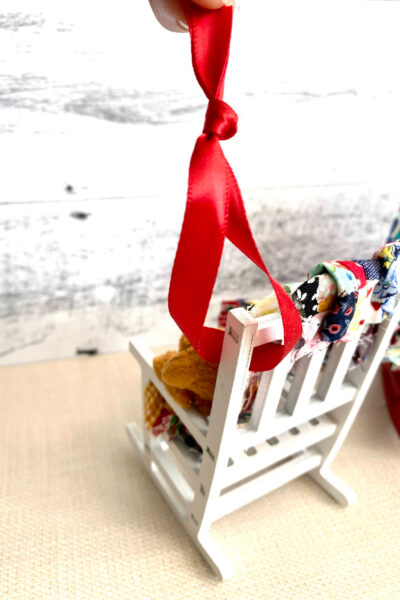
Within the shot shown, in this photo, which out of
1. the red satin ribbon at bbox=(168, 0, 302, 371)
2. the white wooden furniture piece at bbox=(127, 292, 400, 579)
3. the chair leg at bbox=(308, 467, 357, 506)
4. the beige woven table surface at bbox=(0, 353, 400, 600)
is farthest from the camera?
the chair leg at bbox=(308, 467, 357, 506)

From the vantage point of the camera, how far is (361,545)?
118 cm

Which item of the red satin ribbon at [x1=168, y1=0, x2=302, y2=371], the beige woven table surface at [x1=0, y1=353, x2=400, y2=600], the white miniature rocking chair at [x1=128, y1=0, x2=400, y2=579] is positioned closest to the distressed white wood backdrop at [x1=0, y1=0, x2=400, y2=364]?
the beige woven table surface at [x1=0, y1=353, x2=400, y2=600]

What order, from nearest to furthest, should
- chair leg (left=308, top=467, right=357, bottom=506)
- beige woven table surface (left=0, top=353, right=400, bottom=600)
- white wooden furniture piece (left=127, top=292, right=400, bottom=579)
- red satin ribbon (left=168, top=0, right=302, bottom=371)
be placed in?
red satin ribbon (left=168, top=0, right=302, bottom=371) < white wooden furniture piece (left=127, top=292, right=400, bottom=579) < beige woven table surface (left=0, top=353, right=400, bottom=600) < chair leg (left=308, top=467, right=357, bottom=506)

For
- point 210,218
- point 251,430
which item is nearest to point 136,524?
point 251,430

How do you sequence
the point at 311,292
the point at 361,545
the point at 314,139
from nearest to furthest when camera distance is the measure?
the point at 311,292
the point at 361,545
the point at 314,139

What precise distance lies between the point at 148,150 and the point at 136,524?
912 millimetres

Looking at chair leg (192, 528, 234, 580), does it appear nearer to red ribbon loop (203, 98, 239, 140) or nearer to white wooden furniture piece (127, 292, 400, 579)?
white wooden furniture piece (127, 292, 400, 579)

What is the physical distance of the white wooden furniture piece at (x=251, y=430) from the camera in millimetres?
828

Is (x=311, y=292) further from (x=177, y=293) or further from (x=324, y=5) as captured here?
(x=324, y=5)

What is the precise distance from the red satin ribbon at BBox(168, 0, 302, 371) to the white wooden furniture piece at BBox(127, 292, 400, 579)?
4 centimetres

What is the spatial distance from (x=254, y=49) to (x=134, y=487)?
1109mm

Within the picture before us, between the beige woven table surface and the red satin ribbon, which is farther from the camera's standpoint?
the beige woven table surface

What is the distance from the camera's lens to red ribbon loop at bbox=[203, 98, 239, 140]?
2.26 feet

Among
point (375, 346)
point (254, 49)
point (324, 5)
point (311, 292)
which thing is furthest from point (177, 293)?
point (324, 5)
